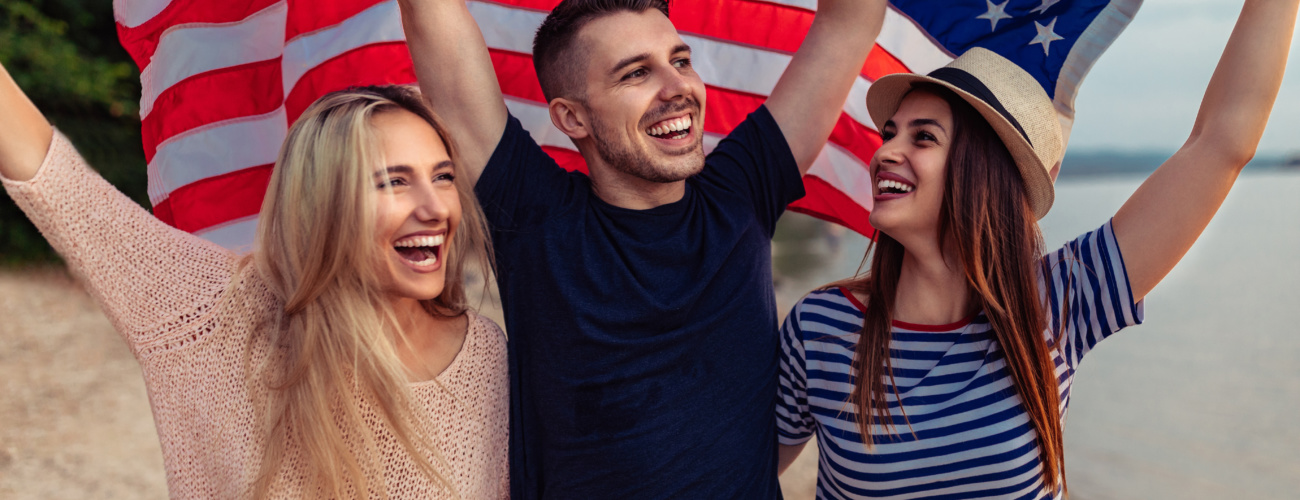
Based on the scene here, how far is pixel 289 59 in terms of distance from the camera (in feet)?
9.04

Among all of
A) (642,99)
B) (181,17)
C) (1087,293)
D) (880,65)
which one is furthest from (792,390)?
(181,17)

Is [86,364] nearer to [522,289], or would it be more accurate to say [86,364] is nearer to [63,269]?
[63,269]

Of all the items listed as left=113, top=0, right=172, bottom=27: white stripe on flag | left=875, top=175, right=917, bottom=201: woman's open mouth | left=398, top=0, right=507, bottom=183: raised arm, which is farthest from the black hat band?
left=113, top=0, right=172, bottom=27: white stripe on flag

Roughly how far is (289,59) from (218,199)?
52 centimetres

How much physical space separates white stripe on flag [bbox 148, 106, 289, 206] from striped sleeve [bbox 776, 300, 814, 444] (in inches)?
69.9

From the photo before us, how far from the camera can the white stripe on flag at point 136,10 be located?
2729mm

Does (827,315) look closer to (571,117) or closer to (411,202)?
(571,117)

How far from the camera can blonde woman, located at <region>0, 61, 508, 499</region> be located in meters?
1.85

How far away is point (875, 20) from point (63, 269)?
11.7m

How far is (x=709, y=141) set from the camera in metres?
3.07

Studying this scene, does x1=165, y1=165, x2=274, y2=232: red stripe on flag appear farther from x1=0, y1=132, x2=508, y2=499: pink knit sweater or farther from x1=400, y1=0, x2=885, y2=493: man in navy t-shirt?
x1=400, y1=0, x2=885, y2=493: man in navy t-shirt

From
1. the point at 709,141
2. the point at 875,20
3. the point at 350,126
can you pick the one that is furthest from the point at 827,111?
the point at 350,126

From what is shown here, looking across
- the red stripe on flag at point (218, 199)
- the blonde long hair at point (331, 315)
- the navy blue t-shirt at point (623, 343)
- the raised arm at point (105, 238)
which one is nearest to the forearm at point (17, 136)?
the raised arm at point (105, 238)

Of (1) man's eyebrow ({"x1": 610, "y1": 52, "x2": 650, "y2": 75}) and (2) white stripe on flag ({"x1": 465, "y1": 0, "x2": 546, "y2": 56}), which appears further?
(2) white stripe on flag ({"x1": 465, "y1": 0, "x2": 546, "y2": 56})
